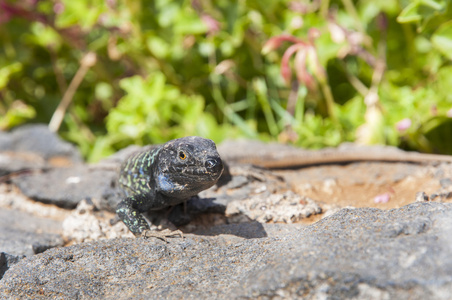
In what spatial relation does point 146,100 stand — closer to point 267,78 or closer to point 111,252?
point 267,78

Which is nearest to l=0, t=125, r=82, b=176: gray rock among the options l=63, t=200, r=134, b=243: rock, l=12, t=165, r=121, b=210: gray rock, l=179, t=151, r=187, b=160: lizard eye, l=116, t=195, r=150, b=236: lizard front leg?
l=12, t=165, r=121, b=210: gray rock

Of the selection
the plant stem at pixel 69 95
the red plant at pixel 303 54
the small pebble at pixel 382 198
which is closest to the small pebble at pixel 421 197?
the small pebble at pixel 382 198

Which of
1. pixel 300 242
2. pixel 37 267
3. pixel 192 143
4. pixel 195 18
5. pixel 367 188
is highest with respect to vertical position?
pixel 195 18

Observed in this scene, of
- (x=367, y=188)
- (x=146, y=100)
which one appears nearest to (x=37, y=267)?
(x=367, y=188)

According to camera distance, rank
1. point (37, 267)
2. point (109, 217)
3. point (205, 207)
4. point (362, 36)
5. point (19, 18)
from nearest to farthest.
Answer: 1. point (37, 267)
2. point (205, 207)
3. point (109, 217)
4. point (362, 36)
5. point (19, 18)

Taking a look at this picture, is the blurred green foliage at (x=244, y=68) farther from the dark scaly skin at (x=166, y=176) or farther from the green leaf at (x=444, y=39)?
the dark scaly skin at (x=166, y=176)

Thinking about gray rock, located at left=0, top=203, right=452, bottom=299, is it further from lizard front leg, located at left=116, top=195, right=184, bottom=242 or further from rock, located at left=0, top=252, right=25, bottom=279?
rock, located at left=0, top=252, right=25, bottom=279

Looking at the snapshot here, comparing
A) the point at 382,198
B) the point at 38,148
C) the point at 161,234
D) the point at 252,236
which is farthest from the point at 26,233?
the point at 382,198
